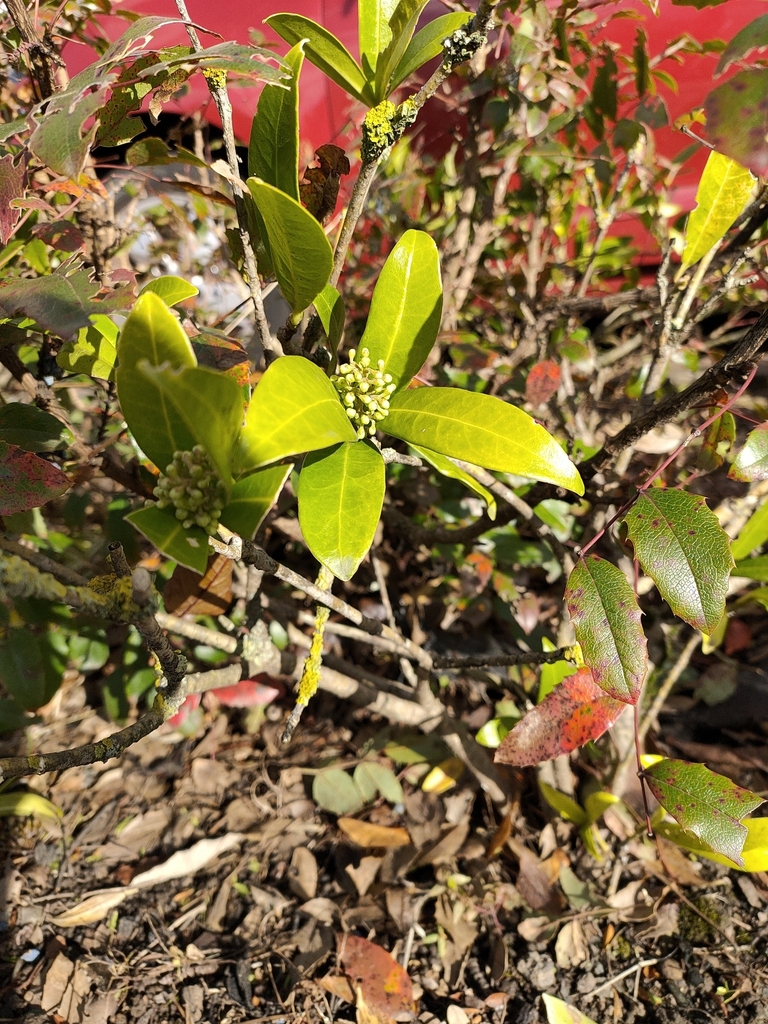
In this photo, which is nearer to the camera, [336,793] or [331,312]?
[331,312]

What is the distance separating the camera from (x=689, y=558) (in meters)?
0.76

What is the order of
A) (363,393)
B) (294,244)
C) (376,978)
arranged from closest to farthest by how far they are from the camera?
(294,244), (363,393), (376,978)

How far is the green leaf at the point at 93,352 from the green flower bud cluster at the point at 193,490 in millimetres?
292

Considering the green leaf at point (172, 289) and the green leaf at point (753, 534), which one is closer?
the green leaf at point (172, 289)

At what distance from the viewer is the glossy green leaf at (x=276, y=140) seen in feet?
2.22

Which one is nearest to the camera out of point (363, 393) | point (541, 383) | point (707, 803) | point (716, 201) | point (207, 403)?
point (207, 403)

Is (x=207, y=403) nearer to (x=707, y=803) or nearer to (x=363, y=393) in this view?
(x=363, y=393)

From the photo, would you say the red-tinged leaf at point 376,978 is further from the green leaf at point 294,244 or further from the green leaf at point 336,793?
the green leaf at point 294,244

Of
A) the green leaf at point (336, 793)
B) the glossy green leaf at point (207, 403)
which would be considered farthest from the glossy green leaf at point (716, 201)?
the green leaf at point (336, 793)

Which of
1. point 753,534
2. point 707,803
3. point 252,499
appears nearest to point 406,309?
point 252,499

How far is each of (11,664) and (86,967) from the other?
58 centimetres

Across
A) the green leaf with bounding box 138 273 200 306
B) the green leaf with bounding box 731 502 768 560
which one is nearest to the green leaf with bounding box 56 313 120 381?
the green leaf with bounding box 138 273 200 306

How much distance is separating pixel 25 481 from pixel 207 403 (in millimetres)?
409

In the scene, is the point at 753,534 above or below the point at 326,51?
below
